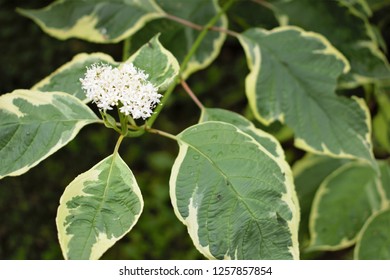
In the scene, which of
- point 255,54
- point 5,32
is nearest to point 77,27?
point 255,54

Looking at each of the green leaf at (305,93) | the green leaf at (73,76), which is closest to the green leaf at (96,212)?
the green leaf at (73,76)

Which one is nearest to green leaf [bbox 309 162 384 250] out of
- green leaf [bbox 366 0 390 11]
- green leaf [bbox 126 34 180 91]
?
green leaf [bbox 366 0 390 11]

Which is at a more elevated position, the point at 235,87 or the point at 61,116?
the point at 61,116

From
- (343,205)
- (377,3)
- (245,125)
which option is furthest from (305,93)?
(377,3)

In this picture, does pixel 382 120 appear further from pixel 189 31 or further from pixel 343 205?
pixel 189 31

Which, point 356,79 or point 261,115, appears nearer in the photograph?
point 261,115
